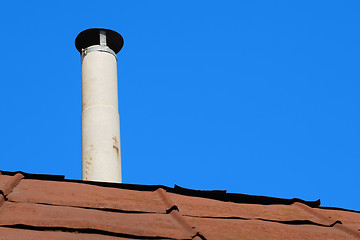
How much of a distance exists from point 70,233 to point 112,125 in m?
4.83

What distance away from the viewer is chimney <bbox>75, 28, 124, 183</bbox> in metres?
7.45

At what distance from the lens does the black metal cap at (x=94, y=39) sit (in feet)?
30.1

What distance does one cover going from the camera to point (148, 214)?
3867 millimetres

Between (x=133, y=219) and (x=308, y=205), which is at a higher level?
(x=308, y=205)

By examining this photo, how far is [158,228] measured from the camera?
354 cm

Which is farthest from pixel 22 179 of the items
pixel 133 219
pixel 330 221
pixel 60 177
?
pixel 330 221

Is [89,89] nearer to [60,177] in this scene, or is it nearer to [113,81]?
[113,81]

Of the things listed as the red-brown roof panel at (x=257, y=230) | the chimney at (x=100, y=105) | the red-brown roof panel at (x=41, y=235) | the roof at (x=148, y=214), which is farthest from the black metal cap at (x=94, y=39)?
the red-brown roof panel at (x=41, y=235)

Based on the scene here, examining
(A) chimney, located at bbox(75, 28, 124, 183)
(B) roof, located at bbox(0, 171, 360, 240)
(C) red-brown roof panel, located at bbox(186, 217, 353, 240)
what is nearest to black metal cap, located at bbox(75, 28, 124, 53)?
(A) chimney, located at bbox(75, 28, 124, 183)

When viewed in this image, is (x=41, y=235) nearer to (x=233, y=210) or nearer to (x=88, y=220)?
(x=88, y=220)

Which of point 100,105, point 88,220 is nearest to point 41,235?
point 88,220

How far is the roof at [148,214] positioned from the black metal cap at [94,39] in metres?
4.95

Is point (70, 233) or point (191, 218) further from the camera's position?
point (191, 218)

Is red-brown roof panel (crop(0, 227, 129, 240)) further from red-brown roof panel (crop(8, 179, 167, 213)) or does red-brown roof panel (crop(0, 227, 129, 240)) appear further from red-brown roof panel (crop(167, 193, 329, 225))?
red-brown roof panel (crop(167, 193, 329, 225))
